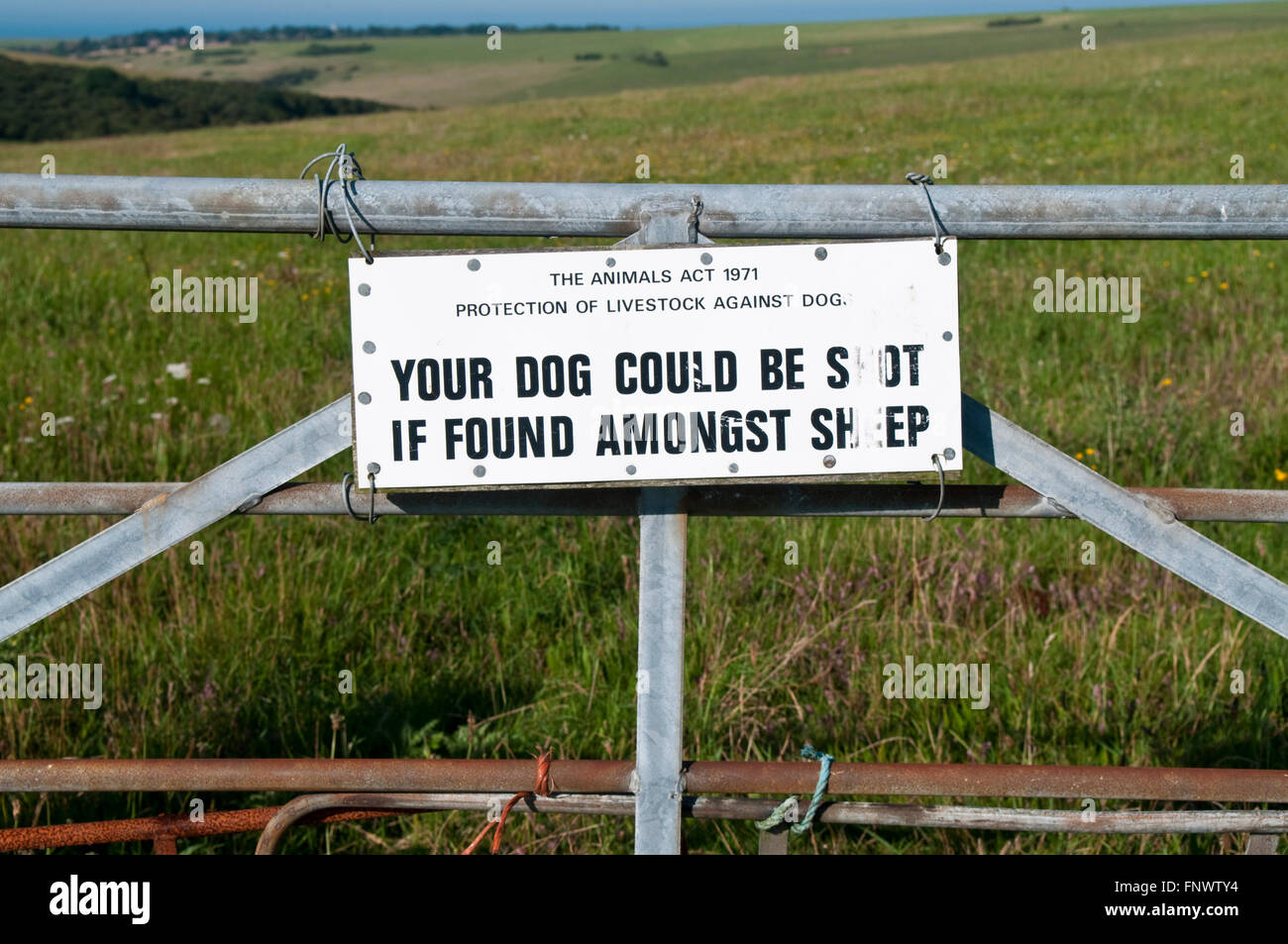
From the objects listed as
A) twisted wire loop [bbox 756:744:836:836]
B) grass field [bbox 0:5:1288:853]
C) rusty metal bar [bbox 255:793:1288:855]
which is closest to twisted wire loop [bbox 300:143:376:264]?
rusty metal bar [bbox 255:793:1288:855]

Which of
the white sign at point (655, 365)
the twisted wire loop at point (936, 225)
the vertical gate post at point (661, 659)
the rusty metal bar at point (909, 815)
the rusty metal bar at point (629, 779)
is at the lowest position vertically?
the rusty metal bar at point (909, 815)

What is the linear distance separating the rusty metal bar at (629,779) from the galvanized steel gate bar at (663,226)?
25 centimetres

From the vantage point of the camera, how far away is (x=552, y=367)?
1768mm

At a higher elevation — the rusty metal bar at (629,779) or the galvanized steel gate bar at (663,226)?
the galvanized steel gate bar at (663,226)

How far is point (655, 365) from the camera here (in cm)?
176

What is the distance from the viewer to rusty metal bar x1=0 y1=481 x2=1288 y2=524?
6.16 ft

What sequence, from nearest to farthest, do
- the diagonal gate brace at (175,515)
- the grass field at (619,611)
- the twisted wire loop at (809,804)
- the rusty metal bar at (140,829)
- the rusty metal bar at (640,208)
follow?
the rusty metal bar at (640,208)
the diagonal gate brace at (175,515)
the twisted wire loop at (809,804)
the rusty metal bar at (140,829)
the grass field at (619,611)

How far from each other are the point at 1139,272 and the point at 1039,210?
19.2 feet

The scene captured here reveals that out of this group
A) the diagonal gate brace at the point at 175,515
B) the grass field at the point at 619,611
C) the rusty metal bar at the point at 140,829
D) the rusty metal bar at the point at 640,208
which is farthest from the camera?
the grass field at the point at 619,611

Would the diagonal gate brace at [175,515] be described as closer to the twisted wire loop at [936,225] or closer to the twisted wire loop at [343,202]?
the twisted wire loop at [343,202]

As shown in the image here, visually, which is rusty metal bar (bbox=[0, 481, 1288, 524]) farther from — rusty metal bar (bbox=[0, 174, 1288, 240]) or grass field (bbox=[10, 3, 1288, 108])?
grass field (bbox=[10, 3, 1288, 108])

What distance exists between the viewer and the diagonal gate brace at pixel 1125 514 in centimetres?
183

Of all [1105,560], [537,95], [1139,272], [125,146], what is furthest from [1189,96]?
[537,95]

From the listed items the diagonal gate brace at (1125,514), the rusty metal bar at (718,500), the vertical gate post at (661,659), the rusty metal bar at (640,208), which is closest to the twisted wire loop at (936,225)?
the rusty metal bar at (640,208)
